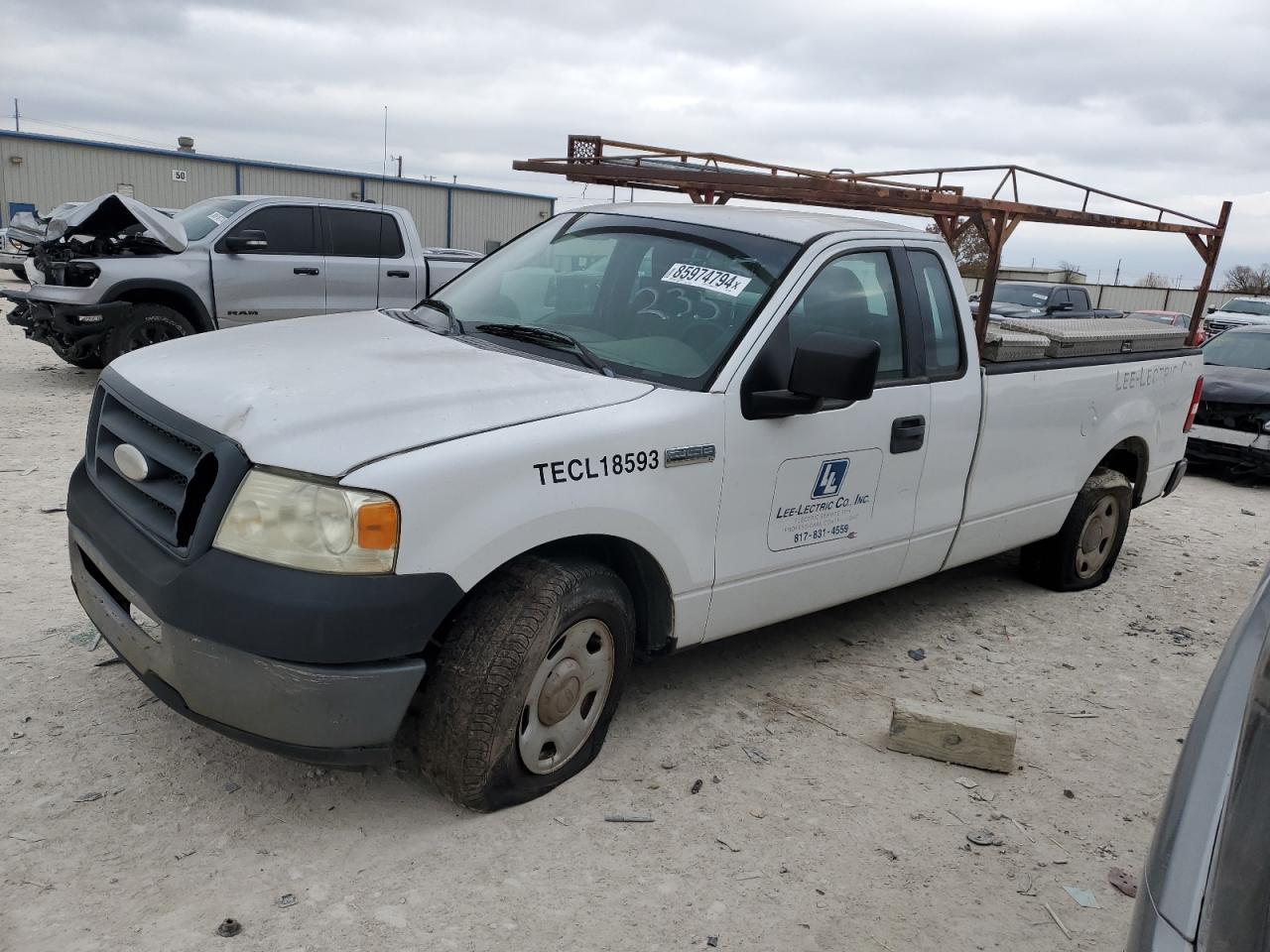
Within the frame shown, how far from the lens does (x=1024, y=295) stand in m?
18.1

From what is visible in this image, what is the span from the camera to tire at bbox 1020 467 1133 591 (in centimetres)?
558

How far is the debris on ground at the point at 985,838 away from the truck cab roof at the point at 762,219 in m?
2.18

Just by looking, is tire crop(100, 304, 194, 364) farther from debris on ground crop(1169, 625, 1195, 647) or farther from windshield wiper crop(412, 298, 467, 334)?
debris on ground crop(1169, 625, 1195, 647)

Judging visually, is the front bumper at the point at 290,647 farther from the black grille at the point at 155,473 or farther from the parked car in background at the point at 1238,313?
the parked car in background at the point at 1238,313

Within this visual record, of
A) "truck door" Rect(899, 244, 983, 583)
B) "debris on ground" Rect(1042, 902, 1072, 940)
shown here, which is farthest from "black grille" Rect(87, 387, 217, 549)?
"truck door" Rect(899, 244, 983, 583)

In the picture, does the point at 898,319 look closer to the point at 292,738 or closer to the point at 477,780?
the point at 477,780

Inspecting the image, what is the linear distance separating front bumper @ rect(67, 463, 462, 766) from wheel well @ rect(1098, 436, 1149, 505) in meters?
4.46

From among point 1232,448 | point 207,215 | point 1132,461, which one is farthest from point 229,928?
point 1232,448

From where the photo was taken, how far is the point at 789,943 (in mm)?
2725

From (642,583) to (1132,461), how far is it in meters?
3.87

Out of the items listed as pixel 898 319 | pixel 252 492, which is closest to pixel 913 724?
pixel 898 319

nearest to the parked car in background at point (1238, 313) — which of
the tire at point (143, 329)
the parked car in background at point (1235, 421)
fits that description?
the parked car in background at point (1235, 421)

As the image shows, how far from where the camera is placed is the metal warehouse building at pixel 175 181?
29.2 m

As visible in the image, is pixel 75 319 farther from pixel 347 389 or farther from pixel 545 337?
pixel 347 389
